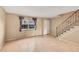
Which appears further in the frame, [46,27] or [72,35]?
[72,35]

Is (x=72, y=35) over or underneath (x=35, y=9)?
underneath

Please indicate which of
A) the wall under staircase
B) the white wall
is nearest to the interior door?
the white wall

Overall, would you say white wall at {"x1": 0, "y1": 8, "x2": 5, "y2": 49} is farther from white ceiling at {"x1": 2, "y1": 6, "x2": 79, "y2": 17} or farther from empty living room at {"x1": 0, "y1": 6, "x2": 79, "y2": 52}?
white ceiling at {"x1": 2, "y1": 6, "x2": 79, "y2": 17}

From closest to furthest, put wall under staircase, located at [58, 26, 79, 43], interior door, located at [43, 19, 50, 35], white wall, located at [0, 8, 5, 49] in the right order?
1. white wall, located at [0, 8, 5, 49]
2. interior door, located at [43, 19, 50, 35]
3. wall under staircase, located at [58, 26, 79, 43]

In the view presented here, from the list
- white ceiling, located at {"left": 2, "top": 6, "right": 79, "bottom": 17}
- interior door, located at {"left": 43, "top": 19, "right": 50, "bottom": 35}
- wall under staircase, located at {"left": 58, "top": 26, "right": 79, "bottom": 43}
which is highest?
white ceiling, located at {"left": 2, "top": 6, "right": 79, "bottom": 17}

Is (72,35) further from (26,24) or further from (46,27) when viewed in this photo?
(26,24)

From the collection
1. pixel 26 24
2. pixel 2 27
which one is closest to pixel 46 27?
pixel 26 24

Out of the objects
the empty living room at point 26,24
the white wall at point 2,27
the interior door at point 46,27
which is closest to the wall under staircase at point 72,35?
the empty living room at point 26,24

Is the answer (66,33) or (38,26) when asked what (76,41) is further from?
(38,26)

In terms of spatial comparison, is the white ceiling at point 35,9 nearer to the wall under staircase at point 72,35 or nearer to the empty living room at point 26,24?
the empty living room at point 26,24

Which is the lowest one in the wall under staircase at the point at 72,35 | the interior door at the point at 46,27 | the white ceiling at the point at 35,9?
the wall under staircase at the point at 72,35
